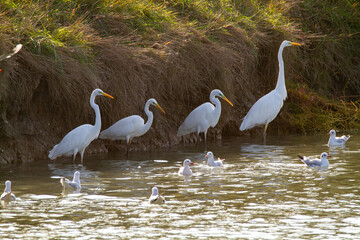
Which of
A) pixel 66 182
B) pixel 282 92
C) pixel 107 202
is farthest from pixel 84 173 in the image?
pixel 282 92

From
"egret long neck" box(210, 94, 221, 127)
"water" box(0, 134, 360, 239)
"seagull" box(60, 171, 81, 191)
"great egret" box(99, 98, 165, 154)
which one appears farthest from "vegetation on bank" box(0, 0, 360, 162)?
"seagull" box(60, 171, 81, 191)

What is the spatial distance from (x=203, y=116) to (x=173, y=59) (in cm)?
143

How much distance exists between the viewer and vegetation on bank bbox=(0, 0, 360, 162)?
12453mm

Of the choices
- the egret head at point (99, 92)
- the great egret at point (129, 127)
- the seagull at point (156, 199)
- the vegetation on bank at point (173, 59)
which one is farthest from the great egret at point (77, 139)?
the seagull at point (156, 199)

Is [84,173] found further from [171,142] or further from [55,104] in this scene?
[171,142]

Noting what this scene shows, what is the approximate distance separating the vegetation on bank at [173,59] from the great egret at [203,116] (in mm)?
591

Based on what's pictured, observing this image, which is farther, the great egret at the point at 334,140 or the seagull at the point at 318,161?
the great egret at the point at 334,140

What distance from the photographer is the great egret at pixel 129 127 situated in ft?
43.2

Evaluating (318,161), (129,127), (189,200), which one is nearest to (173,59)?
(129,127)

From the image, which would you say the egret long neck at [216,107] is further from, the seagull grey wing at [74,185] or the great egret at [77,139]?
the seagull grey wing at [74,185]

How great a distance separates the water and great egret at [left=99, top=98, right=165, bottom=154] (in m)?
0.55

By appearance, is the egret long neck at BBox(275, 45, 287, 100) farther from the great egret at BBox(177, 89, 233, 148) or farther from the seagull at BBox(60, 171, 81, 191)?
the seagull at BBox(60, 171, 81, 191)

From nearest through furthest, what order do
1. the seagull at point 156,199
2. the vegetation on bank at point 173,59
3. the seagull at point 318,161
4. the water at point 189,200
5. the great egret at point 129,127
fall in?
the water at point 189,200
the seagull at point 156,199
the seagull at point 318,161
the vegetation on bank at point 173,59
the great egret at point 129,127

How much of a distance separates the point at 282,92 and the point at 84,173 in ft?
22.2
